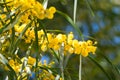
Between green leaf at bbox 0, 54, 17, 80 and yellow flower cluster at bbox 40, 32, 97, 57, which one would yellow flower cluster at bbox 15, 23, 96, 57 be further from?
green leaf at bbox 0, 54, 17, 80

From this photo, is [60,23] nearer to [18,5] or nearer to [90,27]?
[90,27]

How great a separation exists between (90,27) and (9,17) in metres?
2.26

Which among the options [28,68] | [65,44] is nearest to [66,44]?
[65,44]

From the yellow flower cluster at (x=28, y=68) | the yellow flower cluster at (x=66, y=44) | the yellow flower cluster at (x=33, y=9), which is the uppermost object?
the yellow flower cluster at (x=33, y=9)

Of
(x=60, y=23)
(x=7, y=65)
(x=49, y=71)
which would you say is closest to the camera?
(x=7, y=65)

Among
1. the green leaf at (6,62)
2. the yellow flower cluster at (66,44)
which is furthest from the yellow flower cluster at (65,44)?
the green leaf at (6,62)

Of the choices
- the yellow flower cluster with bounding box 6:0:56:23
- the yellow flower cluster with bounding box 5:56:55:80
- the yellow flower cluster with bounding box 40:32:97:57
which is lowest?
the yellow flower cluster with bounding box 5:56:55:80

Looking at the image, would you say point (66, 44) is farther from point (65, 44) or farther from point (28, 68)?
point (28, 68)

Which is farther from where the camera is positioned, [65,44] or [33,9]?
[65,44]

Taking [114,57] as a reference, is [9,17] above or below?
above

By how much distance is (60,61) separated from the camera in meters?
1.00

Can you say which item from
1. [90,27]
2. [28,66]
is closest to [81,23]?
[90,27]

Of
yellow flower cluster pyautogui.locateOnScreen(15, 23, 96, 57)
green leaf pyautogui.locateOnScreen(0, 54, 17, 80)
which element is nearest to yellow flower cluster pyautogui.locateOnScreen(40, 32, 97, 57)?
yellow flower cluster pyautogui.locateOnScreen(15, 23, 96, 57)

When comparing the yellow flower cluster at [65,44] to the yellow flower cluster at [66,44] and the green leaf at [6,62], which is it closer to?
the yellow flower cluster at [66,44]
